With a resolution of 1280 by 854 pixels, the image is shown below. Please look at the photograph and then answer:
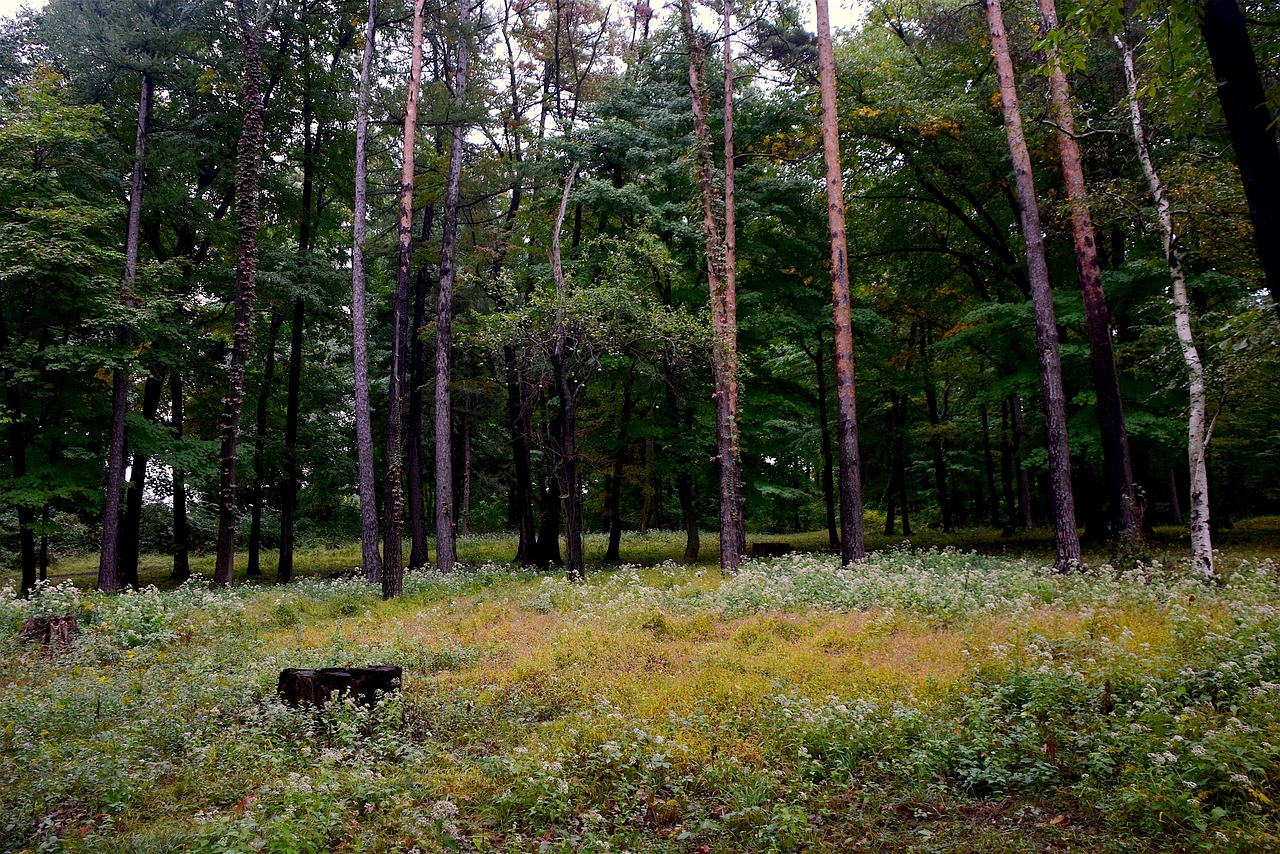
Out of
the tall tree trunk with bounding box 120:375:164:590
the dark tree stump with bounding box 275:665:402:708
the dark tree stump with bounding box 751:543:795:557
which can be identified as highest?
the tall tree trunk with bounding box 120:375:164:590

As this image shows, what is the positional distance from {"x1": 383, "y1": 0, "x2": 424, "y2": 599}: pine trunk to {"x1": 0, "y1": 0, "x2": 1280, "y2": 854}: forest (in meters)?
0.11

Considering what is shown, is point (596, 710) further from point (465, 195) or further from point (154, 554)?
point (154, 554)

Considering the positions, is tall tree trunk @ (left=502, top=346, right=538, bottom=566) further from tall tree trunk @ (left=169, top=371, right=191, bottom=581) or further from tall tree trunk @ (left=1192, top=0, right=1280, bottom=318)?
tall tree trunk @ (left=1192, top=0, right=1280, bottom=318)

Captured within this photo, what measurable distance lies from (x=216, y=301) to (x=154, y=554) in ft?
58.9

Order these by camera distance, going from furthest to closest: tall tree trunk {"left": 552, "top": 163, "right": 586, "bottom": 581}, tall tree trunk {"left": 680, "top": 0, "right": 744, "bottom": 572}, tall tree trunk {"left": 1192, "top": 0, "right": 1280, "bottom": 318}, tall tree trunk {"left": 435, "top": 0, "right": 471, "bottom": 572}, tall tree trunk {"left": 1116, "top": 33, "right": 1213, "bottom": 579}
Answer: tall tree trunk {"left": 435, "top": 0, "right": 471, "bottom": 572}, tall tree trunk {"left": 552, "top": 163, "right": 586, "bottom": 581}, tall tree trunk {"left": 680, "top": 0, "right": 744, "bottom": 572}, tall tree trunk {"left": 1116, "top": 33, "right": 1213, "bottom": 579}, tall tree trunk {"left": 1192, "top": 0, "right": 1280, "bottom": 318}

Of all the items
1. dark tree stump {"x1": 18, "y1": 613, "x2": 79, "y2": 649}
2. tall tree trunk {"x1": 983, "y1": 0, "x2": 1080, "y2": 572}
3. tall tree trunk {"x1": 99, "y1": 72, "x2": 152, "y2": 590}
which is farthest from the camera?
tall tree trunk {"x1": 99, "y1": 72, "x2": 152, "y2": 590}

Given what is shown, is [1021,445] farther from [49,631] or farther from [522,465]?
[49,631]

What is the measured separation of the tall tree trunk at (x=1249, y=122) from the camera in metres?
4.25

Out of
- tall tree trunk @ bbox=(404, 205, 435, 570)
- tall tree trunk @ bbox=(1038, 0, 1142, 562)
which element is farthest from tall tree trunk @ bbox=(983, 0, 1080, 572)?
tall tree trunk @ bbox=(404, 205, 435, 570)

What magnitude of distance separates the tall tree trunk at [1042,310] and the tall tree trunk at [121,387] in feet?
63.4

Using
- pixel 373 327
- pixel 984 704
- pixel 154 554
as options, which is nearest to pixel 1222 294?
pixel 984 704

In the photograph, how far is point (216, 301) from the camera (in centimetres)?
2144

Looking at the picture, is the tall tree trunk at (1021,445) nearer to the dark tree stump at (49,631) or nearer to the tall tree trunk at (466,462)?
the tall tree trunk at (466,462)

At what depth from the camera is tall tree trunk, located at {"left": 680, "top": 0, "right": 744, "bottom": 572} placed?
48.9 feet
